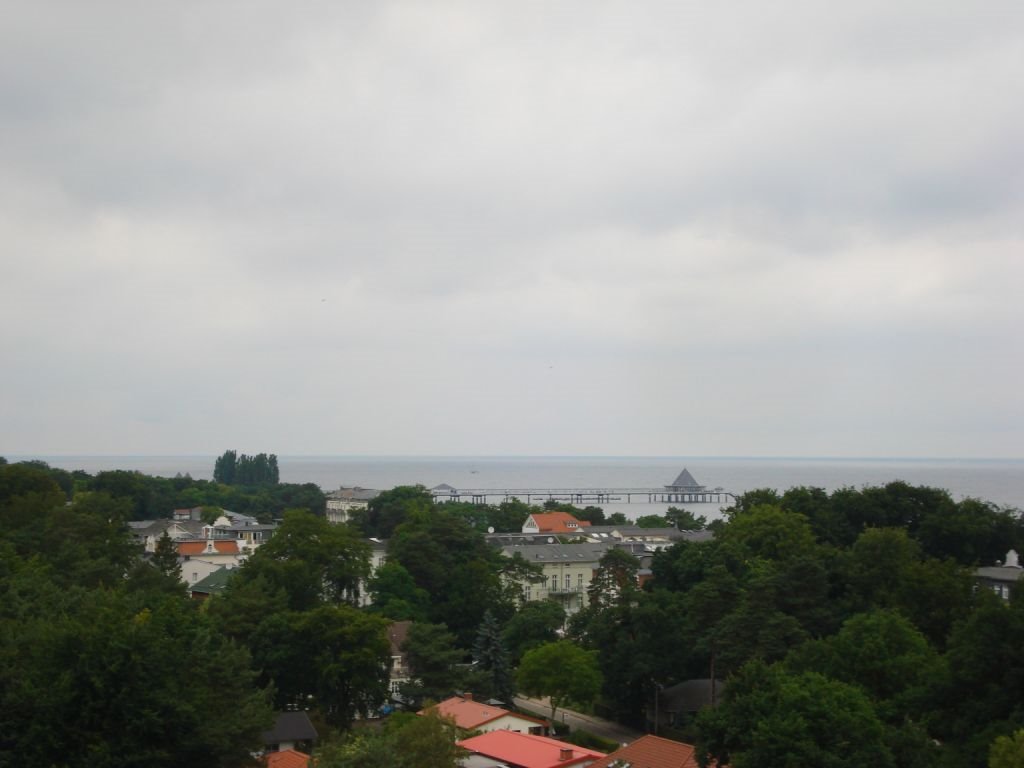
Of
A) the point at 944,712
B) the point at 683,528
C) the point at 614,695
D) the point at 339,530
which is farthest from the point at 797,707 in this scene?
the point at 683,528

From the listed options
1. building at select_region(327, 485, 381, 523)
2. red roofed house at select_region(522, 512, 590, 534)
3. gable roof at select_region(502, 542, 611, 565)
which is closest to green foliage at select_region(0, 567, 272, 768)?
gable roof at select_region(502, 542, 611, 565)

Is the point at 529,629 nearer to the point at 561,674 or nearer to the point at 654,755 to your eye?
the point at 561,674

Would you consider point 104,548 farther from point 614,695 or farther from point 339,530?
point 614,695

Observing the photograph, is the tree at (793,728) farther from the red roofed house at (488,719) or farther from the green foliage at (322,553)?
the green foliage at (322,553)

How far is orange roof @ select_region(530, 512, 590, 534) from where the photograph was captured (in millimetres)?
69812

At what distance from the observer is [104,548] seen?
35.9m

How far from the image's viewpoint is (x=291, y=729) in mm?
25000

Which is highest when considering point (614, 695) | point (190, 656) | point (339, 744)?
point (190, 656)

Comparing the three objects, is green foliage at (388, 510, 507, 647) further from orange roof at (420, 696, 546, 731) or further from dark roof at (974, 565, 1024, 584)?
dark roof at (974, 565, 1024, 584)

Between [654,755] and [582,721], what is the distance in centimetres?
1002

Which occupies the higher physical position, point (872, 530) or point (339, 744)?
point (872, 530)

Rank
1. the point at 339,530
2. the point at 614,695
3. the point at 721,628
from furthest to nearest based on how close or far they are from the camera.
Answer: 1. the point at 339,530
2. the point at 614,695
3. the point at 721,628

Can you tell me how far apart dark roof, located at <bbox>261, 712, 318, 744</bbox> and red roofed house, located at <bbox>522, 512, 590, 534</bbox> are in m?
43.7

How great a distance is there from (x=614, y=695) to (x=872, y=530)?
33.6ft
